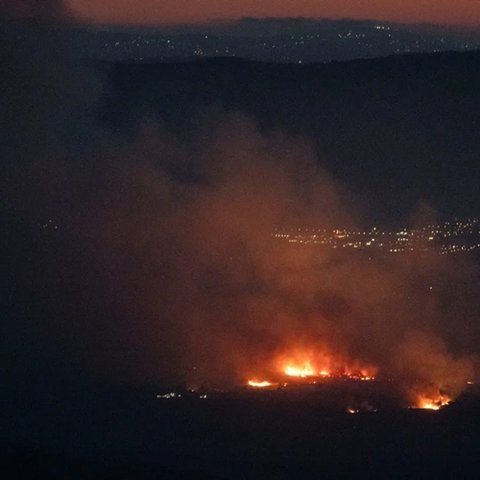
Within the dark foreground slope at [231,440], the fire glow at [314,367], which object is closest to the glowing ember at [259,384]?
the fire glow at [314,367]

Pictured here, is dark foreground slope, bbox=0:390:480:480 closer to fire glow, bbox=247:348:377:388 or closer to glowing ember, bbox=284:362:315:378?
fire glow, bbox=247:348:377:388

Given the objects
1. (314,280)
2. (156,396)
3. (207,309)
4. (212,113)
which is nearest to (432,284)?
(314,280)

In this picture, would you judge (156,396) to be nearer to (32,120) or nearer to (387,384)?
(387,384)

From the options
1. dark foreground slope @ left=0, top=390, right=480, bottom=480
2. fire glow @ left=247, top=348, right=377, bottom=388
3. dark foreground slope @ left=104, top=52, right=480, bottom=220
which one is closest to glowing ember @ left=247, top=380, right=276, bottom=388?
fire glow @ left=247, top=348, right=377, bottom=388

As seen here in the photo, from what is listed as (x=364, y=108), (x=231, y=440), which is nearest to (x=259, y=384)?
(x=231, y=440)

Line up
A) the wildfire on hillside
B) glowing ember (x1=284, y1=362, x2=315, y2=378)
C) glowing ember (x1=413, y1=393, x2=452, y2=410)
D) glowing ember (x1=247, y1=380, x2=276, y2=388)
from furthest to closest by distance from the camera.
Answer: glowing ember (x1=284, y1=362, x2=315, y2=378), glowing ember (x1=247, y1=380, x2=276, y2=388), the wildfire on hillside, glowing ember (x1=413, y1=393, x2=452, y2=410)
